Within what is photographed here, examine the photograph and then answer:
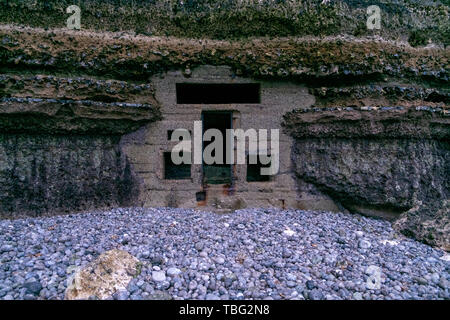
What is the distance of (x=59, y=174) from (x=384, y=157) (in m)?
6.35

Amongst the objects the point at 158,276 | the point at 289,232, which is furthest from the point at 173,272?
the point at 289,232

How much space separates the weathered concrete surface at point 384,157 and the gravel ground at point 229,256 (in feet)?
2.04

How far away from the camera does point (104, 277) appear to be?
9.60 ft

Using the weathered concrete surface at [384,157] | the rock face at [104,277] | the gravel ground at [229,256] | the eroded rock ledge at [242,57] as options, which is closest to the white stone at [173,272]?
the gravel ground at [229,256]

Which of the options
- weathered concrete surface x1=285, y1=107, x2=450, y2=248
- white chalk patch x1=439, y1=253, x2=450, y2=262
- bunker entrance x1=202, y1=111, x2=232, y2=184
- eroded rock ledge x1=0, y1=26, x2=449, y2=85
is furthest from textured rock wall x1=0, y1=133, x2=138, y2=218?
white chalk patch x1=439, y1=253, x2=450, y2=262

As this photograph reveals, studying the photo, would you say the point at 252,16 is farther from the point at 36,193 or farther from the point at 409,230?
the point at 36,193

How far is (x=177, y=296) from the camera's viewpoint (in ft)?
9.52

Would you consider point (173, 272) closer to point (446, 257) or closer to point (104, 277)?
point (104, 277)

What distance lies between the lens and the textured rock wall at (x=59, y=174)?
4.90 meters

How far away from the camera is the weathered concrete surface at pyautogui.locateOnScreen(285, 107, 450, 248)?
5.23m

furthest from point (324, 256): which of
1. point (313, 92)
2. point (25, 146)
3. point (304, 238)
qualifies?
point (25, 146)

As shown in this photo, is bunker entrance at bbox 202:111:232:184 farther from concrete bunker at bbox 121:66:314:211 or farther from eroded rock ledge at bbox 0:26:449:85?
eroded rock ledge at bbox 0:26:449:85

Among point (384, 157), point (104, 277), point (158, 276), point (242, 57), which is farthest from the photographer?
point (242, 57)

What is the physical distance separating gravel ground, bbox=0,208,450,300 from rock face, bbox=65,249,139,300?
119mm
